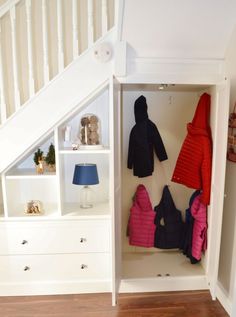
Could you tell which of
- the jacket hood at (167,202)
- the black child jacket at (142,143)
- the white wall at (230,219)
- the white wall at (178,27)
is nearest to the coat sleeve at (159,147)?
the black child jacket at (142,143)

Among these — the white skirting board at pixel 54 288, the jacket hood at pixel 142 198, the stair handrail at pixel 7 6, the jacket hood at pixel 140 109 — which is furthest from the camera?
the jacket hood at pixel 142 198

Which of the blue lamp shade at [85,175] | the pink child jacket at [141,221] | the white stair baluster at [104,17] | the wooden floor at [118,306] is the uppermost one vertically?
the white stair baluster at [104,17]

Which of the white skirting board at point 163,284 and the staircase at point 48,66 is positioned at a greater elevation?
the staircase at point 48,66

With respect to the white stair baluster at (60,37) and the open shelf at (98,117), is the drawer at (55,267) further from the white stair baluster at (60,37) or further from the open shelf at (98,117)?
the white stair baluster at (60,37)

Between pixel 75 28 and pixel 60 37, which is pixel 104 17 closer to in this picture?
pixel 75 28

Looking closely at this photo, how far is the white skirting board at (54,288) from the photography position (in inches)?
81.0

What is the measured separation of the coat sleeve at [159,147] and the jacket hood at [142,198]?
351mm

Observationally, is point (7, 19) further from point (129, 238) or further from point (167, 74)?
point (129, 238)

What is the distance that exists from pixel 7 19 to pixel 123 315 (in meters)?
2.46

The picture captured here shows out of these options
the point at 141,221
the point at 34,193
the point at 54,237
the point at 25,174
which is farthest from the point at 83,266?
the point at 25,174

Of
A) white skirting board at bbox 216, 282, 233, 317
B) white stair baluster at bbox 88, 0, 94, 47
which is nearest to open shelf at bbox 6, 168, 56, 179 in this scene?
white stair baluster at bbox 88, 0, 94, 47

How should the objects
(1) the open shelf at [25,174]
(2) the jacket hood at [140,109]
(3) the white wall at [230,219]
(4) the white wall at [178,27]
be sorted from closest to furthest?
(4) the white wall at [178,27]
(3) the white wall at [230,219]
(1) the open shelf at [25,174]
(2) the jacket hood at [140,109]

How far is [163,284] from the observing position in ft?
6.95

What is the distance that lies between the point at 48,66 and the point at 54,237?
1.39 m
